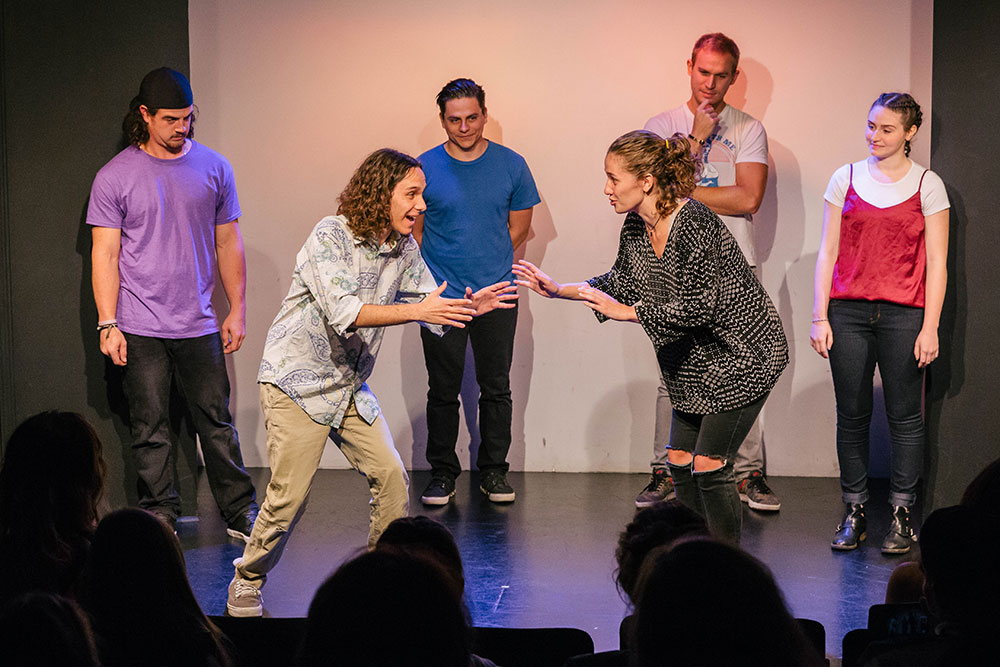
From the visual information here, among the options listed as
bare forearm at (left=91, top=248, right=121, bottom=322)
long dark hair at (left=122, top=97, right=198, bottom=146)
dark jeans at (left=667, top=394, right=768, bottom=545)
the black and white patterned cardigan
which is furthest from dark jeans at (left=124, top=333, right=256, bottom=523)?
dark jeans at (left=667, top=394, right=768, bottom=545)

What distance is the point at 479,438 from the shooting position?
5.83 metres

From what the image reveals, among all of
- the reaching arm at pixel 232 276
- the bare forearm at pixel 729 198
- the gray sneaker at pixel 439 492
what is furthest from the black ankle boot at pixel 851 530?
the reaching arm at pixel 232 276

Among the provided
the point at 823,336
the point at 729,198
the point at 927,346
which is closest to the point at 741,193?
the point at 729,198

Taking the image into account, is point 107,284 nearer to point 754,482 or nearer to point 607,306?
point 607,306

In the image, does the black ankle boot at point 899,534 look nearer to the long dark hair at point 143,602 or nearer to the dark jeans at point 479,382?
the dark jeans at point 479,382

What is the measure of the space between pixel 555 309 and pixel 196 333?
2059 millimetres

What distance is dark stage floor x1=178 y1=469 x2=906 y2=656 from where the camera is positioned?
3.71 m

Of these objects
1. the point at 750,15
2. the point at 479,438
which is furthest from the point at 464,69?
the point at 479,438

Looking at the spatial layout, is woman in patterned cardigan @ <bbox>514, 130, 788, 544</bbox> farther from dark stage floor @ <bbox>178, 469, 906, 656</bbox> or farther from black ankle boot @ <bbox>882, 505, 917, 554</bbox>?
black ankle boot @ <bbox>882, 505, 917, 554</bbox>

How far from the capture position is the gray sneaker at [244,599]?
3544 mm

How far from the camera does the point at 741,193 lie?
4.96 meters

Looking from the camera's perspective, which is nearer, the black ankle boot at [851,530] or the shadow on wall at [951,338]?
the black ankle boot at [851,530]

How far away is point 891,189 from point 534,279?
1.61 meters

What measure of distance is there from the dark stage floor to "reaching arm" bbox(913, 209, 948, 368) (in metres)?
0.85
